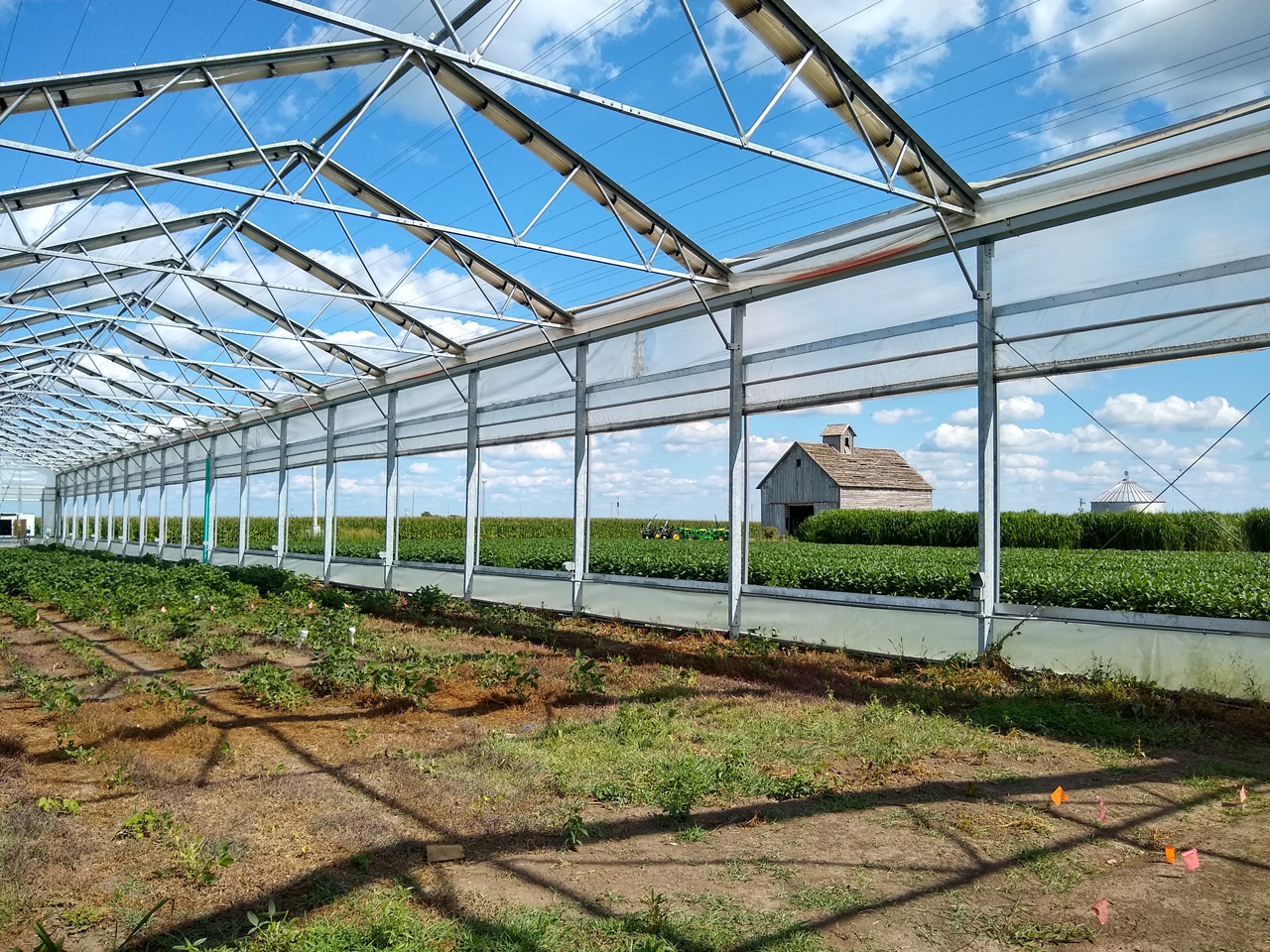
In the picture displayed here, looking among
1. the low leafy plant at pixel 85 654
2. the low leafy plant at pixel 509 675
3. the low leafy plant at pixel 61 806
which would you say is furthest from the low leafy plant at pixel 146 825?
the low leafy plant at pixel 85 654

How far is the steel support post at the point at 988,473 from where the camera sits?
8.70 m

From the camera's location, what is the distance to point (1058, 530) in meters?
28.0

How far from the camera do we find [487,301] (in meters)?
13.4

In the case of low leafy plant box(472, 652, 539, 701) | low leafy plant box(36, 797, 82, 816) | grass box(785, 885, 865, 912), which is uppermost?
low leafy plant box(472, 652, 539, 701)

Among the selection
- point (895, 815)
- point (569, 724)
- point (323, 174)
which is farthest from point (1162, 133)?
point (323, 174)

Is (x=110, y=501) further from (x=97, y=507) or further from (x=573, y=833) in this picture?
(x=573, y=833)

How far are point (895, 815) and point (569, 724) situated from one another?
2970mm

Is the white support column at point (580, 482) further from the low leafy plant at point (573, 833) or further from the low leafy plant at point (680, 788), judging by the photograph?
the low leafy plant at point (573, 833)

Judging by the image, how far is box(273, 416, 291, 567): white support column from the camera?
2447 centimetres

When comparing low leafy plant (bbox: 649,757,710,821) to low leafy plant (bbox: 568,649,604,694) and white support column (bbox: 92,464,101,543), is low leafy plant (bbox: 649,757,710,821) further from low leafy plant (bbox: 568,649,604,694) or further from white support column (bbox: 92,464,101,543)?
white support column (bbox: 92,464,101,543)

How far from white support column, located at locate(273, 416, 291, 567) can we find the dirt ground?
17.9 metres

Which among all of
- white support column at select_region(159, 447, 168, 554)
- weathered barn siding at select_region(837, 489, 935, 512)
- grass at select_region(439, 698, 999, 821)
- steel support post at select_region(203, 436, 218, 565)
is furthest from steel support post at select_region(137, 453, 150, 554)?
grass at select_region(439, 698, 999, 821)

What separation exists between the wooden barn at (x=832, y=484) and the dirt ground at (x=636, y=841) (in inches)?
1259

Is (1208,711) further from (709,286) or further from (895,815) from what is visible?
(709,286)
